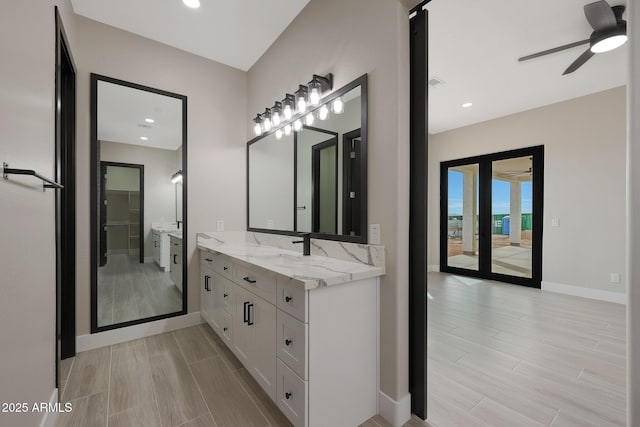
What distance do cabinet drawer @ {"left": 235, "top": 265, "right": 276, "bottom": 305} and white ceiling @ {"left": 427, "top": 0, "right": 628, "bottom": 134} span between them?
2539 millimetres

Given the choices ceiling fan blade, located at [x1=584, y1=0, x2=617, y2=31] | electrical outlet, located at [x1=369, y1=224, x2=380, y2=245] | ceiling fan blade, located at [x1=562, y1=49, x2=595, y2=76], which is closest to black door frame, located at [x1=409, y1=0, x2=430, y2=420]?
electrical outlet, located at [x1=369, y1=224, x2=380, y2=245]

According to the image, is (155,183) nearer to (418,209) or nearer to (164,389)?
(164,389)

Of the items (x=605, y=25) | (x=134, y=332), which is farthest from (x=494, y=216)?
(x=134, y=332)

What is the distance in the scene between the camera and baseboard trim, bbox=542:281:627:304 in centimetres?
358

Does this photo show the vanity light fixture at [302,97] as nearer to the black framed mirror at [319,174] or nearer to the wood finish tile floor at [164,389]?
the black framed mirror at [319,174]

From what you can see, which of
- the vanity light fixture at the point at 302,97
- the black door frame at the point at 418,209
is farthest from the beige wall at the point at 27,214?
the black door frame at the point at 418,209

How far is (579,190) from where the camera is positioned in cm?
390

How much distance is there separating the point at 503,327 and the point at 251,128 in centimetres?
356

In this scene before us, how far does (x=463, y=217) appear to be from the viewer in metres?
5.28

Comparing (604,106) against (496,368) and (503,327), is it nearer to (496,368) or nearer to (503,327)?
(503,327)

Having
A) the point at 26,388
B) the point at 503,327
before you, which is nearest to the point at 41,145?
the point at 26,388

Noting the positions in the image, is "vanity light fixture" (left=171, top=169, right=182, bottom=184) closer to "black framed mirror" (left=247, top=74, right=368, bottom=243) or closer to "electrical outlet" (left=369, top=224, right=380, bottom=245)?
"black framed mirror" (left=247, top=74, right=368, bottom=243)

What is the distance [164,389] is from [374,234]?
1.75 meters

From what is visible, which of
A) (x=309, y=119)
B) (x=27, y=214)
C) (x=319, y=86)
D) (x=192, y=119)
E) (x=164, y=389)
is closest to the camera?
(x=27, y=214)
